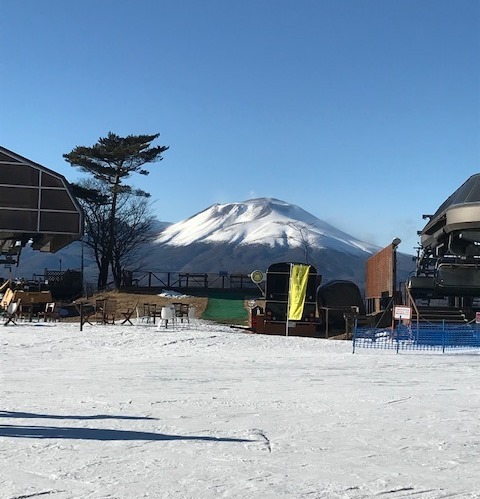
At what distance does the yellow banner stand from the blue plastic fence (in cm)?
490

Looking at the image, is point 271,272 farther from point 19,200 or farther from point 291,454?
point 291,454

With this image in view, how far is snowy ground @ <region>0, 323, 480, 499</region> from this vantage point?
587cm

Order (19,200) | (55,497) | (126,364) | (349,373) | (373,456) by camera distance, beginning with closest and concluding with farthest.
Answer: (55,497) < (373,456) < (349,373) < (126,364) < (19,200)

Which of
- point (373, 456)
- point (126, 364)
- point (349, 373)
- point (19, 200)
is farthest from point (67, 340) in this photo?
point (373, 456)

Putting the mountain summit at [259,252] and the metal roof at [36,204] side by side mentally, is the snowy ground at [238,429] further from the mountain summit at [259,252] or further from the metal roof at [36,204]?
the mountain summit at [259,252]

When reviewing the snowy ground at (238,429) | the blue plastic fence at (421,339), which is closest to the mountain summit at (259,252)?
the blue plastic fence at (421,339)

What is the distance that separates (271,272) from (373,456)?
21175 millimetres

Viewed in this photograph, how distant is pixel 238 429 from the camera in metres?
8.16

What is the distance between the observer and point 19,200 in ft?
89.0

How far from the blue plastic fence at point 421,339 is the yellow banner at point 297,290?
490cm

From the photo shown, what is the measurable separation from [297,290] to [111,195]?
3003 cm

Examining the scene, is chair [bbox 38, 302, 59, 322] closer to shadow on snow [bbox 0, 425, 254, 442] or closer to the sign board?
the sign board

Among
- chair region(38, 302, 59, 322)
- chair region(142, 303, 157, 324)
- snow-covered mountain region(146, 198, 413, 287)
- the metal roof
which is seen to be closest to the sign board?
chair region(142, 303, 157, 324)

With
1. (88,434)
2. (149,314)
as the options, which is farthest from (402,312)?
(88,434)
